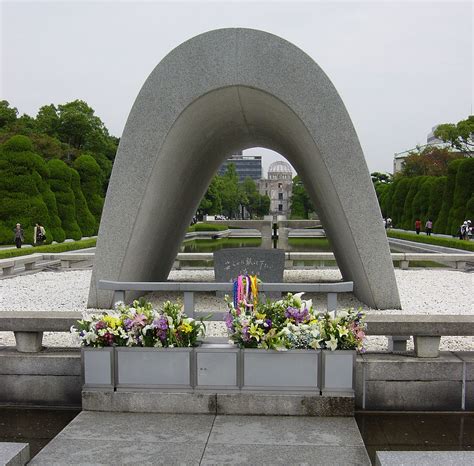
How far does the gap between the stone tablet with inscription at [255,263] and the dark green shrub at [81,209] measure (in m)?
23.9

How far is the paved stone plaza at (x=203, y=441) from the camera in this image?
13.8ft

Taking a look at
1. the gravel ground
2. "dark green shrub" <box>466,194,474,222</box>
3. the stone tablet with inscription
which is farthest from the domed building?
the stone tablet with inscription

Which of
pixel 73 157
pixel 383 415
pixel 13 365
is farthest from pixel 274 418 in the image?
pixel 73 157

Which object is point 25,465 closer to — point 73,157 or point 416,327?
point 416,327

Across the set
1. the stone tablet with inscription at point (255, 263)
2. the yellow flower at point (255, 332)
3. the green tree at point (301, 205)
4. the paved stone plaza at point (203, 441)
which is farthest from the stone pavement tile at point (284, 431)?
the green tree at point (301, 205)

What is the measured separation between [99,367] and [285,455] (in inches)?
77.3

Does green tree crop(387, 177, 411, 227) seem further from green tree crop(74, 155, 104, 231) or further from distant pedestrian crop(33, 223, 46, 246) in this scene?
distant pedestrian crop(33, 223, 46, 246)

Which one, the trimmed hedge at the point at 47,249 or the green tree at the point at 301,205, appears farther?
the green tree at the point at 301,205

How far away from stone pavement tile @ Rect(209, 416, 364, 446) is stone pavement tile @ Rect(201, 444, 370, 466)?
101 mm

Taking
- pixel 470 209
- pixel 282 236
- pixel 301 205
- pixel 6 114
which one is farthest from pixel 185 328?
pixel 301 205

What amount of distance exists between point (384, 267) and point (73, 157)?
136 feet

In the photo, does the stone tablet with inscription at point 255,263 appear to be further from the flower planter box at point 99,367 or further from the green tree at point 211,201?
the green tree at point 211,201

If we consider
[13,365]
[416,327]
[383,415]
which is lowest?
[383,415]

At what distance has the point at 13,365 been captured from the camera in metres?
5.79
